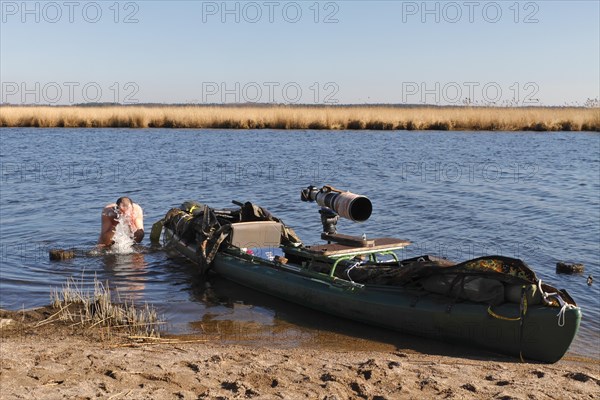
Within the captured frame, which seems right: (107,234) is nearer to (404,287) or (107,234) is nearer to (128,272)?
(128,272)

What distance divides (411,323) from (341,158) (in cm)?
1847

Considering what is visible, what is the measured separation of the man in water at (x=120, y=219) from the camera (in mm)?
11523

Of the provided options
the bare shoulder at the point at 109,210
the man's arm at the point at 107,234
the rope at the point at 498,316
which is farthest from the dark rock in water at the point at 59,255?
the rope at the point at 498,316

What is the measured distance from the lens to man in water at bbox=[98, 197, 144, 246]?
1152cm

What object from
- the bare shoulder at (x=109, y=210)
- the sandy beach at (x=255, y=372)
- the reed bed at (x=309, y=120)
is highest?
the reed bed at (x=309, y=120)

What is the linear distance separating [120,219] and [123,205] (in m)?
0.37

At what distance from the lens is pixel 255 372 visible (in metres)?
5.52

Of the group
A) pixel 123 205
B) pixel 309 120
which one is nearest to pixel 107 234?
pixel 123 205

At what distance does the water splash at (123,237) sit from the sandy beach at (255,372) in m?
4.92

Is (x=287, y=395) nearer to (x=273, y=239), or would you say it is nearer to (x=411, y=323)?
(x=411, y=323)

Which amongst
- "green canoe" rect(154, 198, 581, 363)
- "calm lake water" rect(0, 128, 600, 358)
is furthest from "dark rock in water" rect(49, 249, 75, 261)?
"green canoe" rect(154, 198, 581, 363)

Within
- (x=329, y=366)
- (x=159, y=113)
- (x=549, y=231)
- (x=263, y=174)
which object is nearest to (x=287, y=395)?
(x=329, y=366)

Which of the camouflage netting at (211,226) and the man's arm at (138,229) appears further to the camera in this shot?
the man's arm at (138,229)

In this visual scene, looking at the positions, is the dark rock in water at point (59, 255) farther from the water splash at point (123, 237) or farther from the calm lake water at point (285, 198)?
the water splash at point (123, 237)
